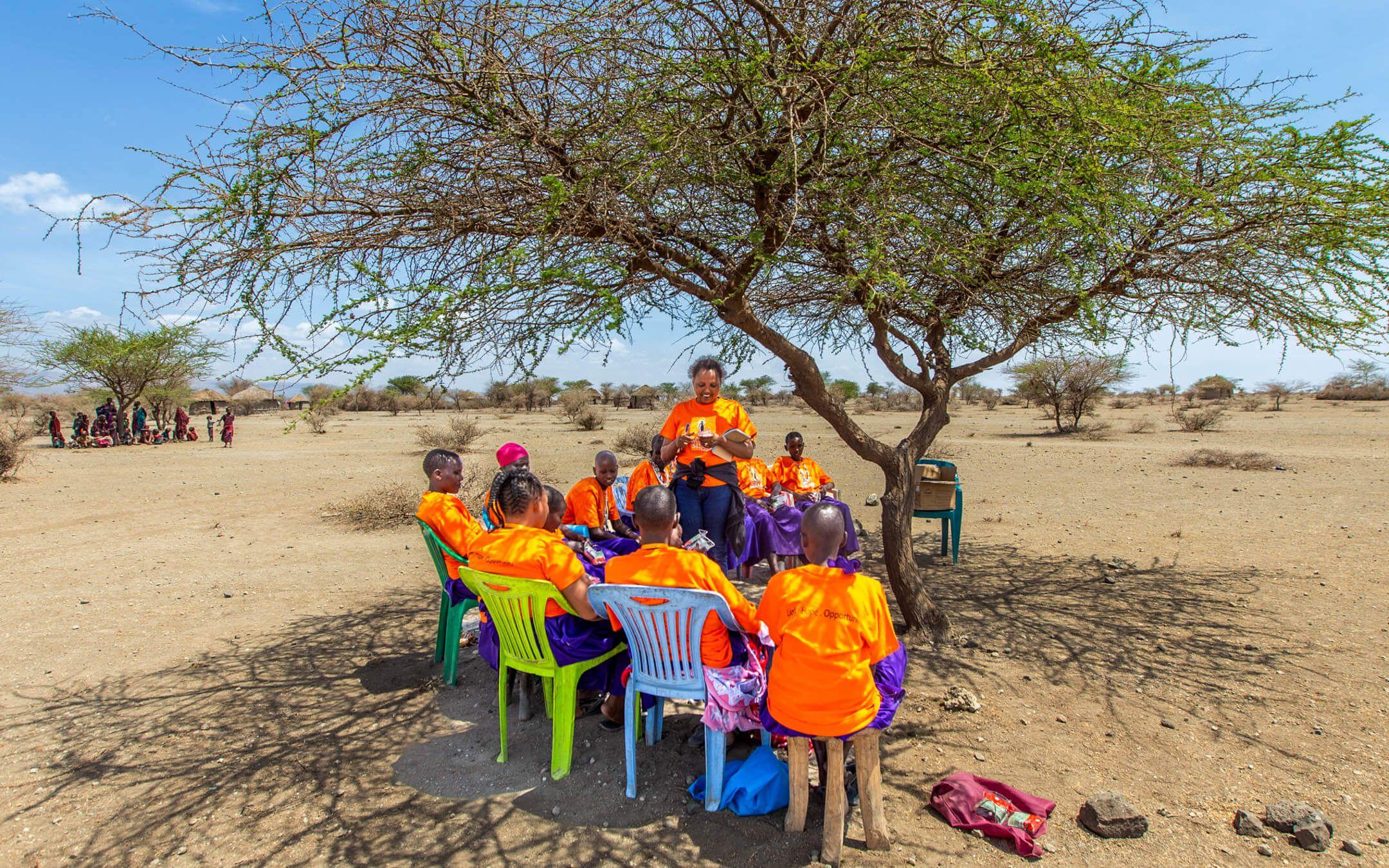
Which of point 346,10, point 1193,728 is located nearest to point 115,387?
point 346,10

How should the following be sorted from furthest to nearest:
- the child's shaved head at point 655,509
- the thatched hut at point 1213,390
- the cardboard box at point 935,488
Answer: the thatched hut at point 1213,390
the cardboard box at point 935,488
the child's shaved head at point 655,509

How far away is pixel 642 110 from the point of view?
151 inches

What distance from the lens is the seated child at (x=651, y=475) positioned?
500 cm

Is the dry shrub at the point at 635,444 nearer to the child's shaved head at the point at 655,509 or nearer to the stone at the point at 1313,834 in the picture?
the child's shaved head at the point at 655,509

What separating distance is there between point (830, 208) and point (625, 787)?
3524 mm

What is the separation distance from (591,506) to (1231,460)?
1571cm

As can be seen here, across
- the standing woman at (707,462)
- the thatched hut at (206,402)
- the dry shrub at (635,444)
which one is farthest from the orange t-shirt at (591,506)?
the thatched hut at (206,402)

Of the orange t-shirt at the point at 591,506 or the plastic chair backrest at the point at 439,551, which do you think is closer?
the plastic chair backrest at the point at 439,551

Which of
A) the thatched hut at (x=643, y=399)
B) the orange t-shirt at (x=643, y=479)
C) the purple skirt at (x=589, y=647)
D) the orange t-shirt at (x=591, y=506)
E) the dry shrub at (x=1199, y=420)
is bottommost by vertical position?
the purple skirt at (x=589, y=647)

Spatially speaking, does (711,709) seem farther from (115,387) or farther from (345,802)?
(115,387)

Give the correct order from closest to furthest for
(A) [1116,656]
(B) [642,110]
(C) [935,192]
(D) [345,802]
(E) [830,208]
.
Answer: (D) [345,802], (B) [642,110], (E) [830,208], (C) [935,192], (A) [1116,656]

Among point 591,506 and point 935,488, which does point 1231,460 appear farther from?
point 591,506

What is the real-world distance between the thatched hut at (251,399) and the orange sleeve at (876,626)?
5498 centimetres

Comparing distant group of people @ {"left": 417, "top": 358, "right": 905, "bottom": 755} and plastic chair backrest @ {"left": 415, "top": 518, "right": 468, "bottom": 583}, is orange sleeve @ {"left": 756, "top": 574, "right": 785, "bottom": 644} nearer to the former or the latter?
distant group of people @ {"left": 417, "top": 358, "right": 905, "bottom": 755}
